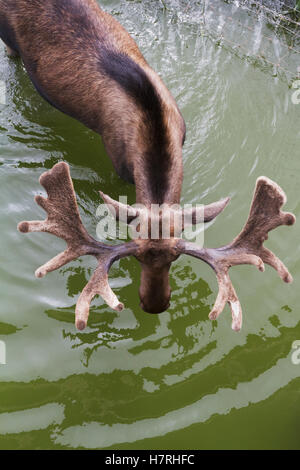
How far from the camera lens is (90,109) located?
396cm

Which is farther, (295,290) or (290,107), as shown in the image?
(290,107)

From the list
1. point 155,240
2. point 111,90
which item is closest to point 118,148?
point 111,90

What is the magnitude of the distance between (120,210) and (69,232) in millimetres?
358

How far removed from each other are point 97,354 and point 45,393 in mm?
453

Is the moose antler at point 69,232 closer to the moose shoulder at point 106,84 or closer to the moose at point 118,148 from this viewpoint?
the moose at point 118,148

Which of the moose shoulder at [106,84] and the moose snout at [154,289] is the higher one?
the moose shoulder at [106,84]

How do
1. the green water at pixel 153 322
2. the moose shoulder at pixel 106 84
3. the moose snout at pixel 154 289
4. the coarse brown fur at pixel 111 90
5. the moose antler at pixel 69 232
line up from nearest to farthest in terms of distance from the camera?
1. the moose antler at pixel 69 232
2. the moose snout at pixel 154 289
3. the coarse brown fur at pixel 111 90
4. the moose shoulder at pixel 106 84
5. the green water at pixel 153 322

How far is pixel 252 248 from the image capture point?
295 cm

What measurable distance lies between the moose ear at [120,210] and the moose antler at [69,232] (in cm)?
16

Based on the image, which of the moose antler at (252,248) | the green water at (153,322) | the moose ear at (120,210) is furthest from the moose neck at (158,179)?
the green water at (153,322)

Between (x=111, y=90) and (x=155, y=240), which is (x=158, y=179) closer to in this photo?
(x=155, y=240)

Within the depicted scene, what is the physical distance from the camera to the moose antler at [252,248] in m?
2.80
